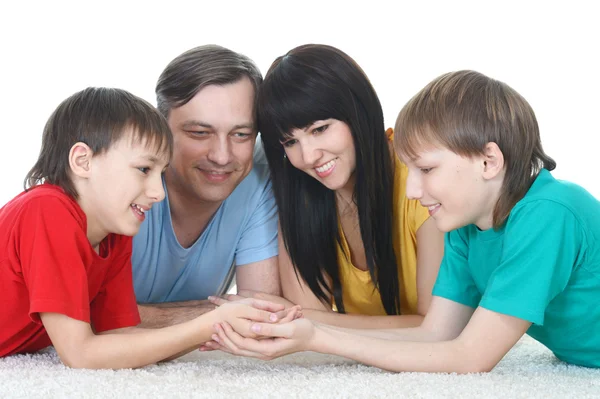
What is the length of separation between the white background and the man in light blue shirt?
1.02 meters

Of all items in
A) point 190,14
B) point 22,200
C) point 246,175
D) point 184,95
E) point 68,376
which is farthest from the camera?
point 190,14

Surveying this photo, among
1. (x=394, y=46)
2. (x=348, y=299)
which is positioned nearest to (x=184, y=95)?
(x=348, y=299)

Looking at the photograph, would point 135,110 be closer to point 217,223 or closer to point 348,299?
point 217,223

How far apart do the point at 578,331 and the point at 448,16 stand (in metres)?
1.98

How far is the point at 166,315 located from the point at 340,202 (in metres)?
0.59

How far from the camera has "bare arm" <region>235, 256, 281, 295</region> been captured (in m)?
2.39

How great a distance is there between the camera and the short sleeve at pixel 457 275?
1.83m

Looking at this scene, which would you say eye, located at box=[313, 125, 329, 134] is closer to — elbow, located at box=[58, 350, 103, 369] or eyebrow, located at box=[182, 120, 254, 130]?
eyebrow, located at box=[182, 120, 254, 130]

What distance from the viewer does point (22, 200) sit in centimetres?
172

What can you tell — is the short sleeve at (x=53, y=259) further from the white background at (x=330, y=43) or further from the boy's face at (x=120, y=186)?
the white background at (x=330, y=43)

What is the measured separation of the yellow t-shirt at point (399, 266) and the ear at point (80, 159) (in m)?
0.80

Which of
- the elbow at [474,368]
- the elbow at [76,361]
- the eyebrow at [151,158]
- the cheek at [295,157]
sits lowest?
the elbow at [474,368]

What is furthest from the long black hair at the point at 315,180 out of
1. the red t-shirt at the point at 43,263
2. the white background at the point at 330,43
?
the white background at the point at 330,43

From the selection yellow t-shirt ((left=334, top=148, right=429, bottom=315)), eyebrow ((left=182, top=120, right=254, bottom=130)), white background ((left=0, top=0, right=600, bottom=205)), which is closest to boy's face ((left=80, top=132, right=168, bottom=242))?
eyebrow ((left=182, top=120, right=254, bottom=130))
